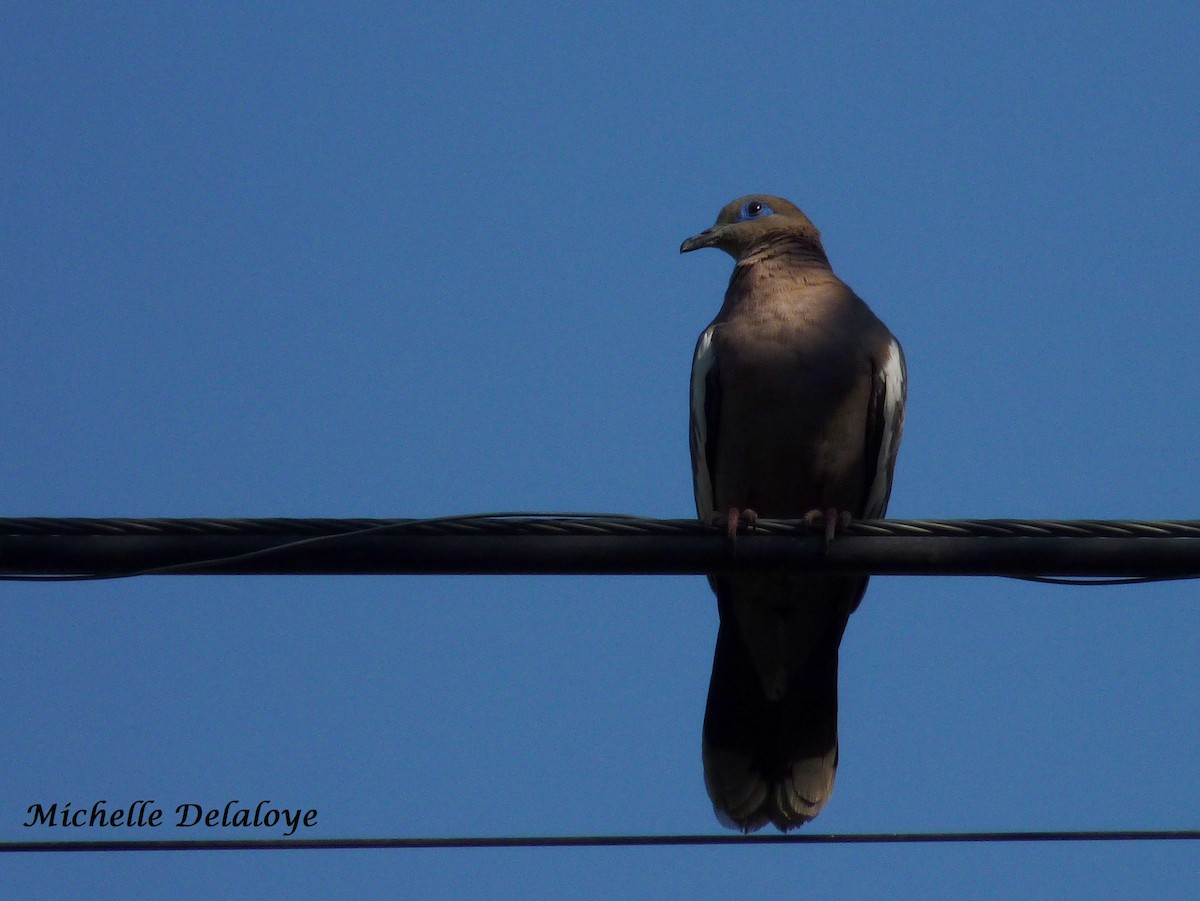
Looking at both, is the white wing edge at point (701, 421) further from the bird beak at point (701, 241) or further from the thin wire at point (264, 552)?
the thin wire at point (264, 552)

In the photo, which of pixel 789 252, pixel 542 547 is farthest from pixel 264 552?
pixel 789 252

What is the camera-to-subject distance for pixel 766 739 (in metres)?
5.79

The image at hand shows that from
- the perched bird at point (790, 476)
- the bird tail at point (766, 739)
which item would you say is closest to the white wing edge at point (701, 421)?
the perched bird at point (790, 476)

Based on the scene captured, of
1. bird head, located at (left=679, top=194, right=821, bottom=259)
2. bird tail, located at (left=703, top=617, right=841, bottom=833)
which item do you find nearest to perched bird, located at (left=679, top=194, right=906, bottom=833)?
bird tail, located at (left=703, top=617, right=841, bottom=833)

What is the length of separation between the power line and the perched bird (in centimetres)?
197

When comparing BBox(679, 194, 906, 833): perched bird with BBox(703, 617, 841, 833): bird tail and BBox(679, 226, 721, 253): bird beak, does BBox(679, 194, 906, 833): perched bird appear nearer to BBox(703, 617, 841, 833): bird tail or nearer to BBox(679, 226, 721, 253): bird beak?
BBox(703, 617, 841, 833): bird tail

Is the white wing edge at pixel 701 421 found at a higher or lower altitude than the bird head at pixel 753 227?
lower

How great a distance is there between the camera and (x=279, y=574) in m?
3.69

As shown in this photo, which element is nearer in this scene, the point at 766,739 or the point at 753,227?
the point at 766,739

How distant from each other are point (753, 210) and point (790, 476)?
1680mm

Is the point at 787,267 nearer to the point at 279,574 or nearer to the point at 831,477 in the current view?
the point at 831,477

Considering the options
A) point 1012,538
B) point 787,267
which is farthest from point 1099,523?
point 787,267

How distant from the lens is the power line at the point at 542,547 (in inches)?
142

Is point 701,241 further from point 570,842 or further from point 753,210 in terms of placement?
point 570,842
